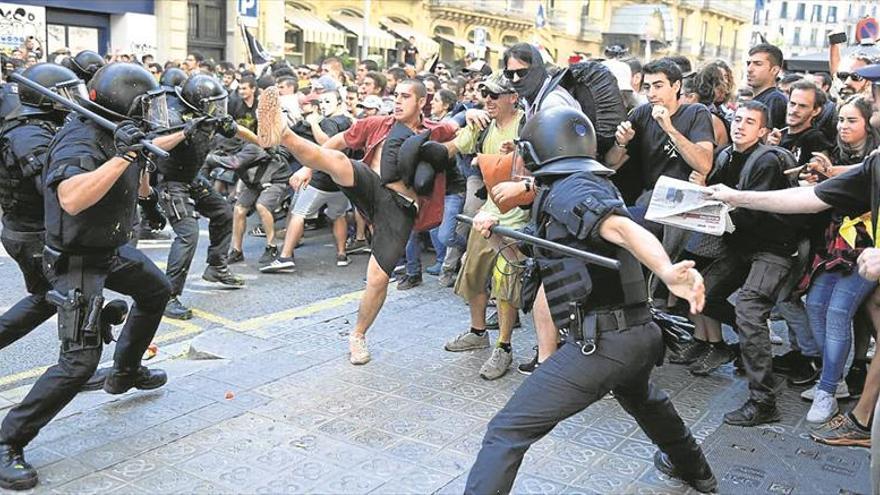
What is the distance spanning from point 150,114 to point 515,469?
8.31 feet

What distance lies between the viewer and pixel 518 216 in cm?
539

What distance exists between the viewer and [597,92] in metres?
5.19

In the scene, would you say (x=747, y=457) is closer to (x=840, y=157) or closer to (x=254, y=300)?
(x=840, y=157)

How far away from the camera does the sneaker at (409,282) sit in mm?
7832

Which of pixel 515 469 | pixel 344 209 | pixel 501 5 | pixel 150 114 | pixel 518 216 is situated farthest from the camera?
pixel 501 5

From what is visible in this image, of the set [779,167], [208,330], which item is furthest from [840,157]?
[208,330]

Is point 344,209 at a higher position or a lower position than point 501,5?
lower

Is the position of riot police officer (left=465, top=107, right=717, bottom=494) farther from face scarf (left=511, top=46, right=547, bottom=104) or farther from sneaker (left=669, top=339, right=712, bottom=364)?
sneaker (left=669, top=339, right=712, bottom=364)

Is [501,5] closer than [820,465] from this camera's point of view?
No

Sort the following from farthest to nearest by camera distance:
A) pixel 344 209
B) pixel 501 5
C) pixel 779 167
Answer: pixel 501 5, pixel 344 209, pixel 779 167

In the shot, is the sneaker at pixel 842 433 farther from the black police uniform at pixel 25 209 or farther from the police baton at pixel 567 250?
the black police uniform at pixel 25 209

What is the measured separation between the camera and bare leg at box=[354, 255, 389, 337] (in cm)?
559

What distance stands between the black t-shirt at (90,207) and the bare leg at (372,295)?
6.09 ft

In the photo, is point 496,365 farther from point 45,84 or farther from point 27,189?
point 45,84
